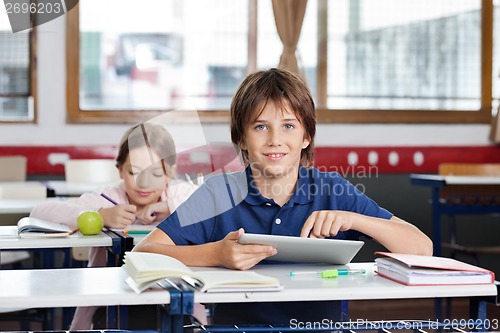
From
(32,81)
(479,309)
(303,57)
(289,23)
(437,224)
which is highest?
(289,23)

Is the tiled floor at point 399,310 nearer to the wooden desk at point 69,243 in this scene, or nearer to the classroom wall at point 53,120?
the classroom wall at point 53,120

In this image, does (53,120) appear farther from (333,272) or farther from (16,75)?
(333,272)

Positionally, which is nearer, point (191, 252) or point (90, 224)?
point (191, 252)

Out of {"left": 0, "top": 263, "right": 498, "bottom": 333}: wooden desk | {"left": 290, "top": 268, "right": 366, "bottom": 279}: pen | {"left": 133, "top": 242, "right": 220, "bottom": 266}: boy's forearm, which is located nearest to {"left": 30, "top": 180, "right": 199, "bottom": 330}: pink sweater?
{"left": 133, "top": 242, "right": 220, "bottom": 266}: boy's forearm

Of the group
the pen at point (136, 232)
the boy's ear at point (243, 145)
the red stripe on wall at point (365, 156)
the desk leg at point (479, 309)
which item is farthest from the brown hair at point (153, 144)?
the red stripe on wall at point (365, 156)

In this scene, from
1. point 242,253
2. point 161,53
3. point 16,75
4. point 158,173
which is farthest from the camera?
point 161,53

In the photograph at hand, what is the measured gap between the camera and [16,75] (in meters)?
4.99

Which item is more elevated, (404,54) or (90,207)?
(404,54)

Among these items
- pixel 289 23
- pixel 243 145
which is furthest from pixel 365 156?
pixel 243 145

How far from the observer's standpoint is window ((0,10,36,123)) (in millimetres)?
4953

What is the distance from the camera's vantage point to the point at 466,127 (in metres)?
5.56

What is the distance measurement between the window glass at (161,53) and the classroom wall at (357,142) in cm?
16

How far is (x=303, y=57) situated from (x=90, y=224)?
3.04 metres

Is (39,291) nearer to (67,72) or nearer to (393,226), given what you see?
(393,226)
